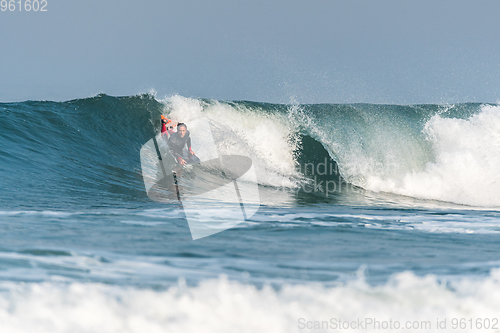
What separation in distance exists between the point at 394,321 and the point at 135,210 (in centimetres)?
371

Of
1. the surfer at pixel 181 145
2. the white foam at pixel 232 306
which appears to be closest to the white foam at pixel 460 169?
the surfer at pixel 181 145

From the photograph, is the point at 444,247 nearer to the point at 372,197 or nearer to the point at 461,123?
the point at 372,197

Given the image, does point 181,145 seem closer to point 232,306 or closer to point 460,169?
point 232,306

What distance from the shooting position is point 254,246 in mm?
3662

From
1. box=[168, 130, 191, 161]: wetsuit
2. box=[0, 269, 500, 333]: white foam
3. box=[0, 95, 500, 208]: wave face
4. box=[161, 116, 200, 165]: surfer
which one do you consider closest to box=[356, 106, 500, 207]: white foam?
box=[0, 95, 500, 208]: wave face

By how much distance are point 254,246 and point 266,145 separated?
22.6 feet

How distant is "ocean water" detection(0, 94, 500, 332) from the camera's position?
2391 mm

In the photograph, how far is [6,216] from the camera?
176 inches

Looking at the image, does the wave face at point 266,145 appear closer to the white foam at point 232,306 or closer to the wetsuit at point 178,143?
the wetsuit at point 178,143

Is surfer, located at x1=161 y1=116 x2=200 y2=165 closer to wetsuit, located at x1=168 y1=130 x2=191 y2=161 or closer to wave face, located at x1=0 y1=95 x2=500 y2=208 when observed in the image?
wetsuit, located at x1=168 y1=130 x2=191 y2=161

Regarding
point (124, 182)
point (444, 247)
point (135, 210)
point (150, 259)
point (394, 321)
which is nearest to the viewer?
point (394, 321)

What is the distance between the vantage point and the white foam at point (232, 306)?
229 cm

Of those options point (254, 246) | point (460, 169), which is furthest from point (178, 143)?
point (460, 169)

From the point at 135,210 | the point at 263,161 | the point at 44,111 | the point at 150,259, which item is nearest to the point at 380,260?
the point at 150,259
